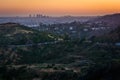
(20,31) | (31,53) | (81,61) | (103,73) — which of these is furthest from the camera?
(20,31)

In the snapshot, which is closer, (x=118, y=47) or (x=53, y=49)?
(x=118, y=47)

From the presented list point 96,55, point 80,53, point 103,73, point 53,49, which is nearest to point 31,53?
point 53,49

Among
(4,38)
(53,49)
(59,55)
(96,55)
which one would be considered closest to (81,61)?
(96,55)

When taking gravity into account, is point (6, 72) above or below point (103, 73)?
below

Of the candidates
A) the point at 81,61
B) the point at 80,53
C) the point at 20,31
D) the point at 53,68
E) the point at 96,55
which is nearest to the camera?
the point at 53,68

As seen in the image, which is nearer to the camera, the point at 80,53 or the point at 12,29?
the point at 80,53

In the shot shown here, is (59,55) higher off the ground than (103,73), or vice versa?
(103,73)

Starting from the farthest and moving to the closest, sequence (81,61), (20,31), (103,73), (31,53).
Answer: (20,31)
(31,53)
(81,61)
(103,73)

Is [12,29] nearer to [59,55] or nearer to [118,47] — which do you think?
[59,55]

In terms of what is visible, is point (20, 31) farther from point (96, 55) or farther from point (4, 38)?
point (96, 55)
